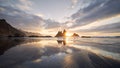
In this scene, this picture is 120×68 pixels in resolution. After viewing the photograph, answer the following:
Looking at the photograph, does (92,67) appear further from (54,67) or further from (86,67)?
(54,67)

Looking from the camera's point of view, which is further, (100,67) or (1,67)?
(100,67)

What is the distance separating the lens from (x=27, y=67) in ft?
28.4

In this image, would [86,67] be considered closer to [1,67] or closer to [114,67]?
[114,67]

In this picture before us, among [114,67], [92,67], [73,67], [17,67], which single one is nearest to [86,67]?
[92,67]

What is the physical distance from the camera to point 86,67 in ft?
30.1

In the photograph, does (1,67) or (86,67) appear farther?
(86,67)

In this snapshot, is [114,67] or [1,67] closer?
[1,67]

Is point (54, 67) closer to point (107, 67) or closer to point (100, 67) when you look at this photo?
point (100, 67)

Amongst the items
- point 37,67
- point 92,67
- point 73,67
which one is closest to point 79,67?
point 73,67

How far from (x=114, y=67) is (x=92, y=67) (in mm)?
2010

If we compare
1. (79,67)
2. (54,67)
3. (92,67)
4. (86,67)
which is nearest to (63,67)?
(54,67)

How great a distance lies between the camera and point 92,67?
9.23 m

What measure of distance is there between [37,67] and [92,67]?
503 centimetres

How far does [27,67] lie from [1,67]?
2.24m
